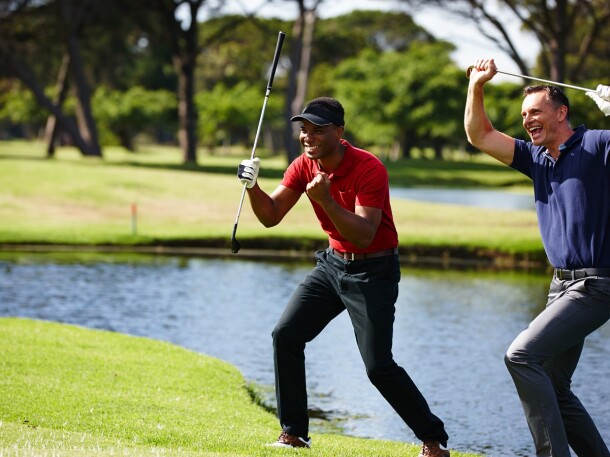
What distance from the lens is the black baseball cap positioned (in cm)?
721

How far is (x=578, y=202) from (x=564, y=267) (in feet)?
1.25

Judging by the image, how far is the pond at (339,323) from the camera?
11.3 m

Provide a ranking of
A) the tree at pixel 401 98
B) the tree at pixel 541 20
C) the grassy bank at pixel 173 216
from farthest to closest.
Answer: the tree at pixel 401 98 < the tree at pixel 541 20 < the grassy bank at pixel 173 216

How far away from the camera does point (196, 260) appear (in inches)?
959

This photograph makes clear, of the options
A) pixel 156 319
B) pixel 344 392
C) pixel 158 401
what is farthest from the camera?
pixel 156 319

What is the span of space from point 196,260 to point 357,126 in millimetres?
53236

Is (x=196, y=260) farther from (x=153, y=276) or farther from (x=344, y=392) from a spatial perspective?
(x=344, y=392)

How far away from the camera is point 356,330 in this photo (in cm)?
741

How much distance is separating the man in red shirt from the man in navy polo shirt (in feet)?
2.85

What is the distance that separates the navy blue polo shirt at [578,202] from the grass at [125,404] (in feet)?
6.20

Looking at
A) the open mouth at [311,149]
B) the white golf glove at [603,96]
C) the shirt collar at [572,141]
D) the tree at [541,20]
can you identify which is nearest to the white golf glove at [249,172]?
the open mouth at [311,149]

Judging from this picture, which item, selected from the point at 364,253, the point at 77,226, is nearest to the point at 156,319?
the point at 364,253

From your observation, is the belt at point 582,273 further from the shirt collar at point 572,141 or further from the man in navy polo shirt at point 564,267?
the shirt collar at point 572,141

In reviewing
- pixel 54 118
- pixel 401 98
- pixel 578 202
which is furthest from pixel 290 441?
pixel 401 98
